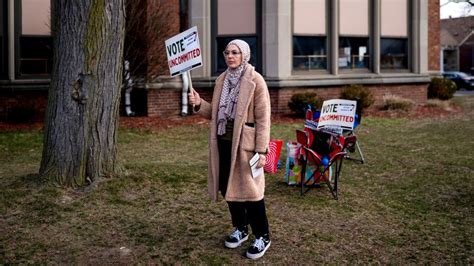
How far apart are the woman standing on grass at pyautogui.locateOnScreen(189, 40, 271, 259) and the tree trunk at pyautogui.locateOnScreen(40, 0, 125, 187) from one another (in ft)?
6.35

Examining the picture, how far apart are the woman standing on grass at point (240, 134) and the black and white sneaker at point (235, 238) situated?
0.21 m

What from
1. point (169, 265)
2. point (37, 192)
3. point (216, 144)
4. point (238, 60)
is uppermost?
point (238, 60)

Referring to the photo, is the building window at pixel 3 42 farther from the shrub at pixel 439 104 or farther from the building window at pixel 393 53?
the shrub at pixel 439 104

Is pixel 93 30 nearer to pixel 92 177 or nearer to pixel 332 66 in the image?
pixel 92 177

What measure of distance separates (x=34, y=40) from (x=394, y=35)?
1013 centimetres

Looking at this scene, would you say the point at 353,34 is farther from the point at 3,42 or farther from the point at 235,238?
the point at 235,238

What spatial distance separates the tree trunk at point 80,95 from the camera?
238 inches

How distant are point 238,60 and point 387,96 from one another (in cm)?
1232

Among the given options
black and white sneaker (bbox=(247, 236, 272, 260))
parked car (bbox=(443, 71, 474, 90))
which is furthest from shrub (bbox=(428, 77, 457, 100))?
parked car (bbox=(443, 71, 474, 90))

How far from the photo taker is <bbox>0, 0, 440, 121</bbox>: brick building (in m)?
13.6

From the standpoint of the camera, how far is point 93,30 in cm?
609

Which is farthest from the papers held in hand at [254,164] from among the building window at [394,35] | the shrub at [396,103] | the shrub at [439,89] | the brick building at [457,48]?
the brick building at [457,48]

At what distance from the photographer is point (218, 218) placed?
5613 mm

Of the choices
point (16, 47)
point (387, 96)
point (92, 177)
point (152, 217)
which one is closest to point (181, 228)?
point (152, 217)
